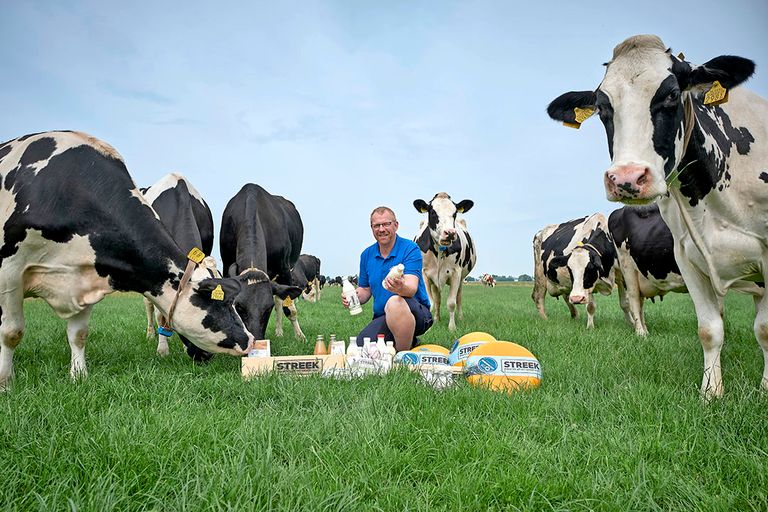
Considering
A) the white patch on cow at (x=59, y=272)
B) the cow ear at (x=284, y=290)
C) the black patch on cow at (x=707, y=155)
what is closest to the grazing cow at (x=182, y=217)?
the cow ear at (x=284, y=290)

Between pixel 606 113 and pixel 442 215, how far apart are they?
638 cm

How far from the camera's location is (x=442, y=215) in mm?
10141

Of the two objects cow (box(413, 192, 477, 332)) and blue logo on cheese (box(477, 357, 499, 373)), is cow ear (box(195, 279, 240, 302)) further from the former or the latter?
cow (box(413, 192, 477, 332))

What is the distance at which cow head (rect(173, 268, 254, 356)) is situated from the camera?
16.7 feet

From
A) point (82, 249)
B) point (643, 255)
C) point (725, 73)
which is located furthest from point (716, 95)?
point (82, 249)

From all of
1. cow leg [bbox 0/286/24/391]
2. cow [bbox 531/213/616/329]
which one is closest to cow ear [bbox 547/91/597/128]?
cow leg [bbox 0/286/24/391]

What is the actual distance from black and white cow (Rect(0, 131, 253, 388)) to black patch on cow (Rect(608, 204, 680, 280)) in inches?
237

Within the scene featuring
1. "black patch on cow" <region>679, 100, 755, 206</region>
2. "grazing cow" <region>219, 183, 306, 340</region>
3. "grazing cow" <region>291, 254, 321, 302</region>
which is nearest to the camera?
"black patch on cow" <region>679, 100, 755, 206</region>

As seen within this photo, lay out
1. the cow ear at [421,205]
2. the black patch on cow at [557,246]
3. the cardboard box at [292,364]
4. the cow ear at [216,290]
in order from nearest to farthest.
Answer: the cardboard box at [292,364] < the cow ear at [216,290] < the cow ear at [421,205] < the black patch on cow at [557,246]

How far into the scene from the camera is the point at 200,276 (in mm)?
5242

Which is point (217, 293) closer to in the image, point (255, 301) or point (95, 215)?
point (255, 301)

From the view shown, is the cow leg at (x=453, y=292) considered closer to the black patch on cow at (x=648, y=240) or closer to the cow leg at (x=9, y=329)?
the black patch on cow at (x=648, y=240)

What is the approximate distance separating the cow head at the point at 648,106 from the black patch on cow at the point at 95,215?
392cm

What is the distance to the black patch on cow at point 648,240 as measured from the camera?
25.6 feet
